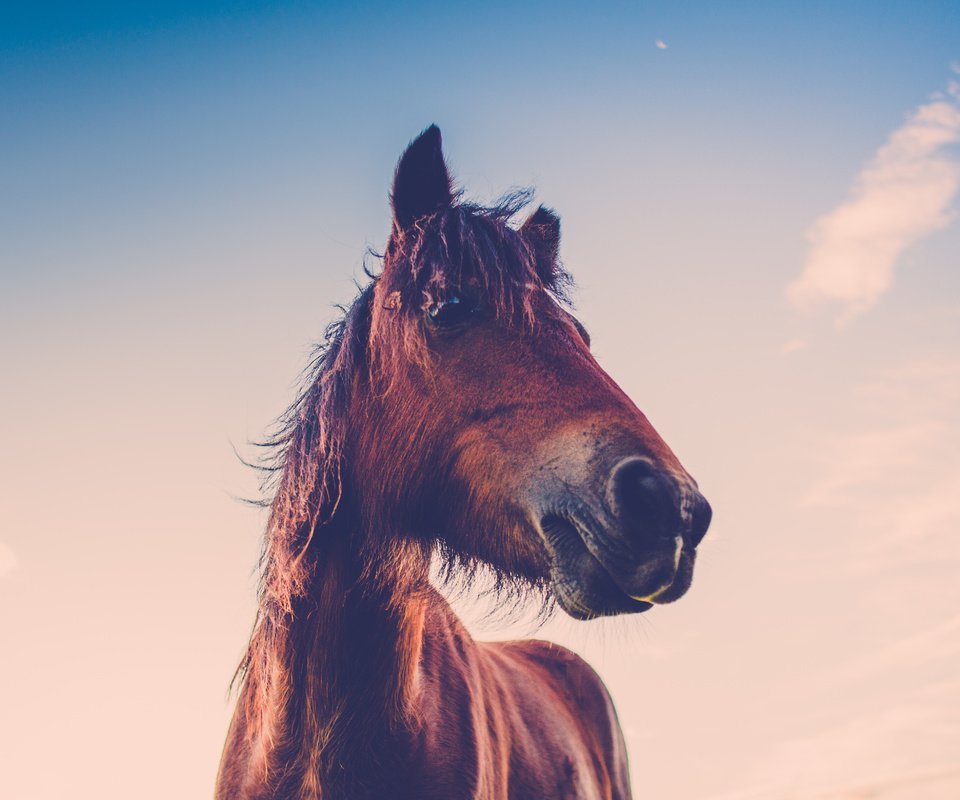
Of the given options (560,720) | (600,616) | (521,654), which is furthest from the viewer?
(521,654)

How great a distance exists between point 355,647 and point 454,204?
1922mm

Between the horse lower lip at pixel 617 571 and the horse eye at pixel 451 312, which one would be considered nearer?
the horse lower lip at pixel 617 571

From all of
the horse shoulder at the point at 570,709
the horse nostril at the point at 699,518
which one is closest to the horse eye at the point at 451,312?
the horse nostril at the point at 699,518

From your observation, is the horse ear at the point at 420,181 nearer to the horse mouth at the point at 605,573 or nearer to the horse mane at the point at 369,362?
the horse mane at the point at 369,362

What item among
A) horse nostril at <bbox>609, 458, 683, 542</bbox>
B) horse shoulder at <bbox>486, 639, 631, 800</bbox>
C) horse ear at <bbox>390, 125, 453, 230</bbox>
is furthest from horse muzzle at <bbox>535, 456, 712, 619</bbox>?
horse shoulder at <bbox>486, 639, 631, 800</bbox>

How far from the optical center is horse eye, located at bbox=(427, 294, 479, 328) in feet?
9.56

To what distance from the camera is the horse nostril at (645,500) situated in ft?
7.30

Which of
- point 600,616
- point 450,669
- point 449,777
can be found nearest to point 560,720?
point 450,669

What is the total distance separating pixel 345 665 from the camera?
2.89 meters

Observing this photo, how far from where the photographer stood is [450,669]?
11.3ft

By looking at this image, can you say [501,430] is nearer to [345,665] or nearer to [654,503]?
[654,503]

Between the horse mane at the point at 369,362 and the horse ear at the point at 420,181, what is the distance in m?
0.08

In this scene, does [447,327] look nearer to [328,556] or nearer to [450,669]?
[328,556]

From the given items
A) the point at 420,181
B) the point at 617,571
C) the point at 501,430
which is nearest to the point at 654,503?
the point at 617,571
